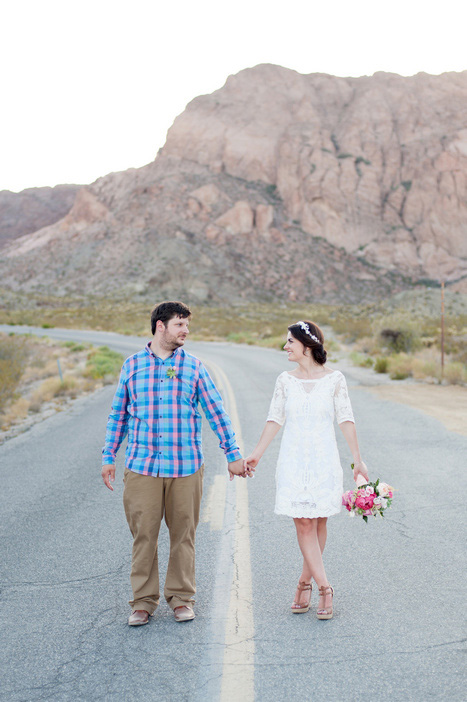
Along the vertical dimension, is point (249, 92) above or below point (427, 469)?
above

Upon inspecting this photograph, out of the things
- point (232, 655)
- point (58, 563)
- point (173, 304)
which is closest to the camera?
point (232, 655)

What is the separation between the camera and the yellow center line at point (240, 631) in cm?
311

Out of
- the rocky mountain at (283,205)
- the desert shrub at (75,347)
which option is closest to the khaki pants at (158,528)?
the desert shrub at (75,347)

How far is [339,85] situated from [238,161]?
84.5 ft

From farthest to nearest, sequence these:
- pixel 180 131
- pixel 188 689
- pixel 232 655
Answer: pixel 180 131
pixel 232 655
pixel 188 689

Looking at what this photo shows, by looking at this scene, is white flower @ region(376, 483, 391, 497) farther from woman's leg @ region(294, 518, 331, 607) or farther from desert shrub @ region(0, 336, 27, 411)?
desert shrub @ region(0, 336, 27, 411)

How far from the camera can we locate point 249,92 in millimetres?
107625

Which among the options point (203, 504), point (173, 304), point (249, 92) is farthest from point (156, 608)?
point (249, 92)

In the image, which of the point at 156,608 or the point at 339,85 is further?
the point at 339,85

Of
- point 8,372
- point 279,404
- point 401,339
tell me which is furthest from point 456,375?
point 279,404

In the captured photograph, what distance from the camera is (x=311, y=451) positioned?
398 cm

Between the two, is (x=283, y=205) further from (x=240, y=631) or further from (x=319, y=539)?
(x=240, y=631)

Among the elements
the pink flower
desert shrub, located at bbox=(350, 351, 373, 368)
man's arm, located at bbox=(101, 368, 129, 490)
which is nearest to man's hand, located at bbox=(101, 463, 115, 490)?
man's arm, located at bbox=(101, 368, 129, 490)

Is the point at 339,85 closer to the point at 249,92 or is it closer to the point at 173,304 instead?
the point at 249,92
